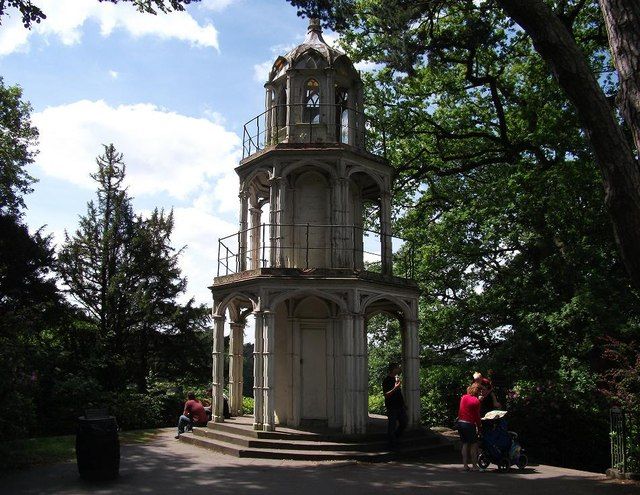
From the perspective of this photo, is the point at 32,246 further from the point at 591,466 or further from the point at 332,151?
the point at 591,466

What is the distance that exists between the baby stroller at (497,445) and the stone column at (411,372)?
12.0 ft

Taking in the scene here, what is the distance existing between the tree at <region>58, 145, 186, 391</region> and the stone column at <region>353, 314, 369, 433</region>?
12.4 m

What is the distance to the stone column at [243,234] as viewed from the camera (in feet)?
59.7

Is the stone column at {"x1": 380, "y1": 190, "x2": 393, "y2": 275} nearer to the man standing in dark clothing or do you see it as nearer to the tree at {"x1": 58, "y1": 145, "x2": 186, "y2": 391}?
the man standing in dark clothing

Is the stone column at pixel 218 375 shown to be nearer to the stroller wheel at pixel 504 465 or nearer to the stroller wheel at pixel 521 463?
the stroller wheel at pixel 504 465

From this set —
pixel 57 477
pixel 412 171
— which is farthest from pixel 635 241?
pixel 412 171

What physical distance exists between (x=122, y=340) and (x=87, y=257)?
4.04 metres

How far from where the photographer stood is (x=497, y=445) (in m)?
12.9

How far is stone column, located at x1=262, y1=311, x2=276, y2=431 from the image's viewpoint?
15.1 metres

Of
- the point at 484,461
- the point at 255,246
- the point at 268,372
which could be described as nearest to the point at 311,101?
the point at 255,246

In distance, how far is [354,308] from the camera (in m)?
15.6

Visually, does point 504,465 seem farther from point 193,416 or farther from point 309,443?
point 193,416

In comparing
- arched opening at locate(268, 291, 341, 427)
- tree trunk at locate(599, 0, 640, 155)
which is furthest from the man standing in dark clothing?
tree trunk at locate(599, 0, 640, 155)

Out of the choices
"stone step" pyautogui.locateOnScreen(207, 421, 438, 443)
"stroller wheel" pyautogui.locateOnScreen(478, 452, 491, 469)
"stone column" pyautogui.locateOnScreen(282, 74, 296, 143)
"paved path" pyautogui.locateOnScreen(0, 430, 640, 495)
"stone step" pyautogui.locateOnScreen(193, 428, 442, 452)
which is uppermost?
"stone column" pyautogui.locateOnScreen(282, 74, 296, 143)
